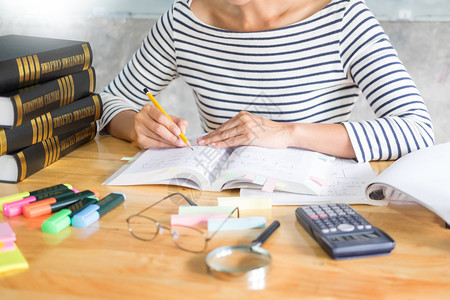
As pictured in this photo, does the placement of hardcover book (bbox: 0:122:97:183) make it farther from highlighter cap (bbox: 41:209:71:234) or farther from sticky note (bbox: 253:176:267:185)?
sticky note (bbox: 253:176:267:185)

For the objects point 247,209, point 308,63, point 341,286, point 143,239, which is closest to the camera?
point 341,286

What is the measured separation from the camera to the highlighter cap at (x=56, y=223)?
81 centimetres

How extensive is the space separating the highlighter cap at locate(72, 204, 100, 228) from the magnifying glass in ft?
0.75

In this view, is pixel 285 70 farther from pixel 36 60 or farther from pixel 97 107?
pixel 36 60

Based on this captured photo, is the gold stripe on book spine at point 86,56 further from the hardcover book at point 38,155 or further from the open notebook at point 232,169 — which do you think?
the open notebook at point 232,169

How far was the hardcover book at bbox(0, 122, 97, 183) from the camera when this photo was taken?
1.04m

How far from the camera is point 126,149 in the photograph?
1293 mm

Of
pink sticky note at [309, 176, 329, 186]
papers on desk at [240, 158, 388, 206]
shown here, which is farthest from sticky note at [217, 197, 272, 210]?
pink sticky note at [309, 176, 329, 186]

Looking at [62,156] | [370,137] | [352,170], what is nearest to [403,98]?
[370,137]

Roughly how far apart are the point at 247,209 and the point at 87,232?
0.27 metres

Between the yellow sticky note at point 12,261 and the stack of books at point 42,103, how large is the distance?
12.8 inches

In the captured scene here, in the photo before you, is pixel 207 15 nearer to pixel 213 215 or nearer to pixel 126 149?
pixel 126 149

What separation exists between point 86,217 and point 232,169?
297 millimetres

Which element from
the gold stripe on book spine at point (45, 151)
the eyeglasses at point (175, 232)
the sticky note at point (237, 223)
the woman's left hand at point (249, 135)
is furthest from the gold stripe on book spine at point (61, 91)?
the sticky note at point (237, 223)
